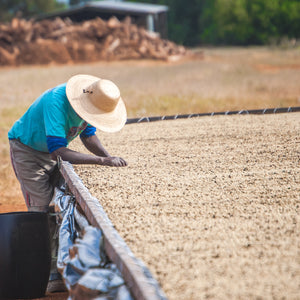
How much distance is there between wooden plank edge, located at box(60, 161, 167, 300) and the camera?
4.53 ft

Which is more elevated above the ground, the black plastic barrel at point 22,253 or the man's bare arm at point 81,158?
the man's bare arm at point 81,158

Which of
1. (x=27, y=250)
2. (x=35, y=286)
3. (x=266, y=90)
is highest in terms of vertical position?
(x=27, y=250)

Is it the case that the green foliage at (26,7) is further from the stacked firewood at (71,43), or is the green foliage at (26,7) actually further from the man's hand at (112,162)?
the man's hand at (112,162)

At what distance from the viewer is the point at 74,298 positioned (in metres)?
1.68

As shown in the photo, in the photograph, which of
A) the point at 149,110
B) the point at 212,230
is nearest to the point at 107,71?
the point at 149,110

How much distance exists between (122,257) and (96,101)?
4.22 ft

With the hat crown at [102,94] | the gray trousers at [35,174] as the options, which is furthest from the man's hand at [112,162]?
the gray trousers at [35,174]

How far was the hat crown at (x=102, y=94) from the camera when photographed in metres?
2.61

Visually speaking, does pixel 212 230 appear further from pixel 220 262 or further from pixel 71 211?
pixel 71 211

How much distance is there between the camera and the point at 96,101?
264 centimetres

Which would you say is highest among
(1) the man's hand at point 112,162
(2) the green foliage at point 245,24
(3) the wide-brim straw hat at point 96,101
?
(3) the wide-brim straw hat at point 96,101

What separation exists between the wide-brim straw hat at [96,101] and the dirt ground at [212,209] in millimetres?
335

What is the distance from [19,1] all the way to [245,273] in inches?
1494

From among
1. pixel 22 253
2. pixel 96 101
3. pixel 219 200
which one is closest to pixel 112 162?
pixel 96 101
